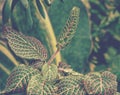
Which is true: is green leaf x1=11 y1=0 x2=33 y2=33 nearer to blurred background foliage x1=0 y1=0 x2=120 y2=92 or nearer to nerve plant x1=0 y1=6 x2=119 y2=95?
nerve plant x1=0 y1=6 x2=119 y2=95

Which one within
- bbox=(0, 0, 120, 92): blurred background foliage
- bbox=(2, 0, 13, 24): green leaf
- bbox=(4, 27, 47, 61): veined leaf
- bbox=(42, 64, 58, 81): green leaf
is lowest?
bbox=(0, 0, 120, 92): blurred background foliage

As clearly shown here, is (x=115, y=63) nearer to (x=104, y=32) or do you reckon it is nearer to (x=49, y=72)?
(x=104, y=32)

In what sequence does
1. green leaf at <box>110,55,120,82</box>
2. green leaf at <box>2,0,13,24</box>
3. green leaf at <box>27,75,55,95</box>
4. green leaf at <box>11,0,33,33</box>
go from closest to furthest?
green leaf at <box>27,75,55,95</box> → green leaf at <box>2,0,13,24</box> → green leaf at <box>11,0,33,33</box> → green leaf at <box>110,55,120,82</box>

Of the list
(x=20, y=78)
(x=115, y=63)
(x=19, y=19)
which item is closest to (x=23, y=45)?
(x=20, y=78)

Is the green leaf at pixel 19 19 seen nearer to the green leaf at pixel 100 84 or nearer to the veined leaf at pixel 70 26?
the veined leaf at pixel 70 26

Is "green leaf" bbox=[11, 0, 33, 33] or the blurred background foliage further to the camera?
the blurred background foliage

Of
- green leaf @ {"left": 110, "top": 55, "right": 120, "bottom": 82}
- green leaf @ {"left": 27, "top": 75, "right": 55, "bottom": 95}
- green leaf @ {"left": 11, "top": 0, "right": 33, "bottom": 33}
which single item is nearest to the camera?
green leaf @ {"left": 27, "top": 75, "right": 55, "bottom": 95}

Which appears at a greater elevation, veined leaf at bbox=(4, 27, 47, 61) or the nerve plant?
veined leaf at bbox=(4, 27, 47, 61)

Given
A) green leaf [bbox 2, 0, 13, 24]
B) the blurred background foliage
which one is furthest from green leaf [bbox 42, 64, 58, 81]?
the blurred background foliage

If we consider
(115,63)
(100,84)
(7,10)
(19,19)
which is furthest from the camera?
(115,63)
